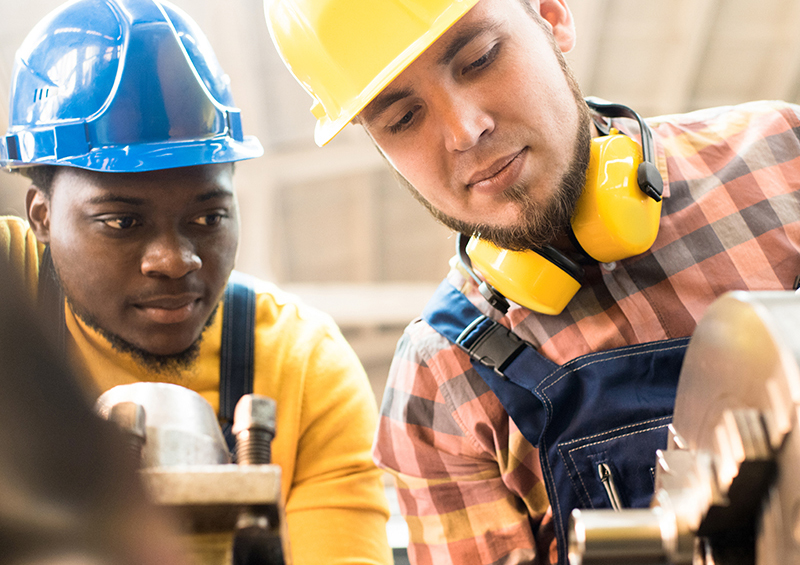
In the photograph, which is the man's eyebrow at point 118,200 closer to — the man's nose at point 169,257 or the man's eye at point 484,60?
the man's nose at point 169,257

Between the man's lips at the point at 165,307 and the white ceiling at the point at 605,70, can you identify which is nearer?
the man's lips at the point at 165,307

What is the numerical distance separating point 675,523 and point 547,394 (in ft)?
2.26

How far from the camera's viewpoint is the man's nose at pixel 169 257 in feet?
4.30

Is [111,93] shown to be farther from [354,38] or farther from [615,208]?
[615,208]

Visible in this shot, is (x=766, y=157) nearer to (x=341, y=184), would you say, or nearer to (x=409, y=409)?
(x=409, y=409)

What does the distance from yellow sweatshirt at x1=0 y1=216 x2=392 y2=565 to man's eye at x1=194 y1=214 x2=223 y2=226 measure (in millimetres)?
256

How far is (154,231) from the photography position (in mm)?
1327

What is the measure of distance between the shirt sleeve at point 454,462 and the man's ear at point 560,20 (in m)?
0.68

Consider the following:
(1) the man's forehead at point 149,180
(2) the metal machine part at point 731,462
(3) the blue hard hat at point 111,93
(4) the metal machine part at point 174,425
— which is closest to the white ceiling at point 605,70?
(3) the blue hard hat at point 111,93

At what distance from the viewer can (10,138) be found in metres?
1.40

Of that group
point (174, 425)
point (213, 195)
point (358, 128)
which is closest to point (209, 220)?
point (213, 195)

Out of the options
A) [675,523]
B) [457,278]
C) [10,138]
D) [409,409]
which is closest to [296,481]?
A: [409,409]

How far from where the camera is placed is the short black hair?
55.4 inches

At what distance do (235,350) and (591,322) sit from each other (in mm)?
759
